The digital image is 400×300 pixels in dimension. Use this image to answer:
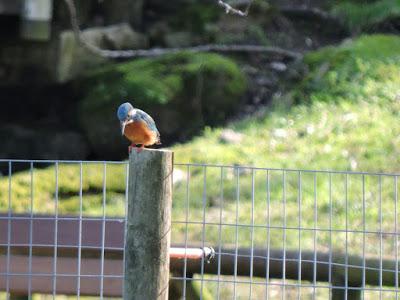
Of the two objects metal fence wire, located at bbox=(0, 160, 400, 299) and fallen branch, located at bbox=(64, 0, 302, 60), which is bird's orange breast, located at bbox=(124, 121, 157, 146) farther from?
fallen branch, located at bbox=(64, 0, 302, 60)

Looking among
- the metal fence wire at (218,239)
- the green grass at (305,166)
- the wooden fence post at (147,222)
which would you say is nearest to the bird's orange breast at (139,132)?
the metal fence wire at (218,239)

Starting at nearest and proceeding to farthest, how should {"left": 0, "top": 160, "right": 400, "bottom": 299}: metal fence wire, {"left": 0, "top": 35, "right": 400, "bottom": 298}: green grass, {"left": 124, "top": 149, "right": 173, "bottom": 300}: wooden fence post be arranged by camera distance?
{"left": 124, "top": 149, "right": 173, "bottom": 300}: wooden fence post < {"left": 0, "top": 160, "right": 400, "bottom": 299}: metal fence wire < {"left": 0, "top": 35, "right": 400, "bottom": 298}: green grass

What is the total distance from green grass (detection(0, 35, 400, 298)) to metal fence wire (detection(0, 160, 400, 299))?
0.02 m

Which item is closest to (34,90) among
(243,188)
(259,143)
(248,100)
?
(248,100)

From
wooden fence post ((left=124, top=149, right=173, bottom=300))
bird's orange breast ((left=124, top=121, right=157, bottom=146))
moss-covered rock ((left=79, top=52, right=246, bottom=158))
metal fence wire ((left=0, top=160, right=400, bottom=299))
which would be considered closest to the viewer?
wooden fence post ((left=124, top=149, right=173, bottom=300))

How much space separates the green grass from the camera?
640 cm

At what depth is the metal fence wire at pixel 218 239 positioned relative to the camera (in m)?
3.74

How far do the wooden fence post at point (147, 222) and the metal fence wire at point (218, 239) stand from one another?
239 mm

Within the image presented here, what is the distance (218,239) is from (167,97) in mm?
4246

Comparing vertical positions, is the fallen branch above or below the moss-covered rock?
above

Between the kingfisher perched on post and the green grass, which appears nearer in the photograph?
the kingfisher perched on post

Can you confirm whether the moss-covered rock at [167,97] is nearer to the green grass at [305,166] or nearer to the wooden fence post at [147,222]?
the green grass at [305,166]

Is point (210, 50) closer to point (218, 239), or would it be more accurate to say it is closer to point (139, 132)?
point (218, 239)

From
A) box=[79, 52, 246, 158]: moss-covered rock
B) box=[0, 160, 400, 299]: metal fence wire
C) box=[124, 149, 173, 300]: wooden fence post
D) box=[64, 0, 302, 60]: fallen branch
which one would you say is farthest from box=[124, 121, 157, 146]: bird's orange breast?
box=[64, 0, 302, 60]: fallen branch
